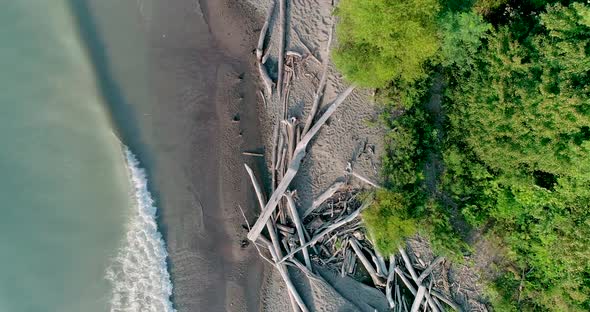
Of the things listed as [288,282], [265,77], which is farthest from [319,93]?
[288,282]

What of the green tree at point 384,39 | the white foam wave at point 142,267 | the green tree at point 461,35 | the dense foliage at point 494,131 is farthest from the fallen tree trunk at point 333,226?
the green tree at point 461,35

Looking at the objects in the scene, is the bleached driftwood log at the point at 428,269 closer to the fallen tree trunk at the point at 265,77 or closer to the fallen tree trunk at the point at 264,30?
the fallen tree trunk at the point at 265,77

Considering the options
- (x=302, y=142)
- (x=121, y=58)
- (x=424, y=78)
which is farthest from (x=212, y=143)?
(x=424, y=78)

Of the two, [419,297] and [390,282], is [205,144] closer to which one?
[390,282]

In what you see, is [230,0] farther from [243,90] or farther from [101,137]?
[101,137]

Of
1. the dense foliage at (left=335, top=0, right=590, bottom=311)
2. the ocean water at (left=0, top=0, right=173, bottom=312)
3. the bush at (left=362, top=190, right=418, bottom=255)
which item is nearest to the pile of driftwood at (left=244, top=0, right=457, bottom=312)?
the bush at (left=362, top=190, right=418, bottom=255)

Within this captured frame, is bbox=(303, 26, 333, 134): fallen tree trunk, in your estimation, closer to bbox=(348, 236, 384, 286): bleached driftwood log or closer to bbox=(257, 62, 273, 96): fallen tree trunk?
bbox=(257, 62, 273, 96): fallen tree trunk
